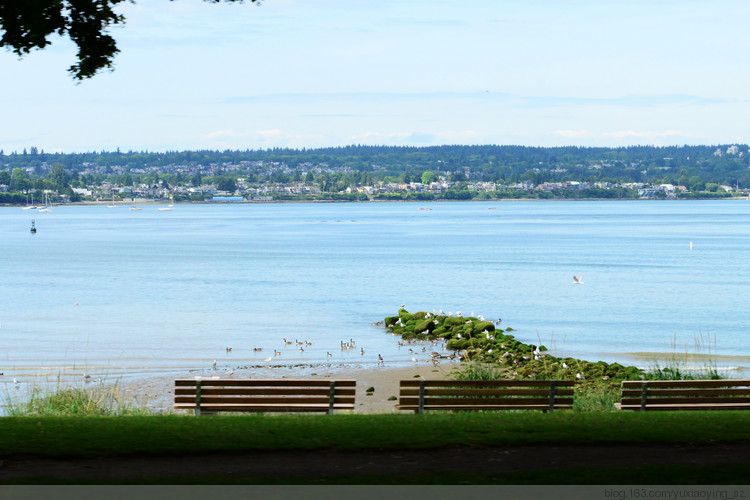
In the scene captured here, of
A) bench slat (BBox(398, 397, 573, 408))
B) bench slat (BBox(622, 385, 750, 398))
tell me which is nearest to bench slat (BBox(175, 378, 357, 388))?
bench slat (BBox(398, 397, 573, 408))

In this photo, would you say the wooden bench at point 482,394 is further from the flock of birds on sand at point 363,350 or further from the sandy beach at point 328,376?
the flock of birds on sand at point 363,350

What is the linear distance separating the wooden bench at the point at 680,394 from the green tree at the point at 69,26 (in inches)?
354

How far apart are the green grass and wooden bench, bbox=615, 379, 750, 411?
164 centimetres

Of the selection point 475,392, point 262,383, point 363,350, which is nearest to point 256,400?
point 262,383

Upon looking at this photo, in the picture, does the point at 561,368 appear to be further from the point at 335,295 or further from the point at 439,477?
the point at 335,295

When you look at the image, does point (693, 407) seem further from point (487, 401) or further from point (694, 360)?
point (694, 360)

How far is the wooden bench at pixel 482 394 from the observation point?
1393cm

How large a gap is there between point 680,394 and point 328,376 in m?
14.7

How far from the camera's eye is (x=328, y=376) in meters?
27.8

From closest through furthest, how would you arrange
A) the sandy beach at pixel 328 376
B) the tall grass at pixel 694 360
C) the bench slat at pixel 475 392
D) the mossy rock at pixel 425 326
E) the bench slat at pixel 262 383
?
1. the bench slat at pixel 475 392
2. the bench slat at pixel 262 383
3. the sandy beach at pixel 328 376
4. the tall grass at pixel 694 360
5. the mossy rock at pixel 425 326

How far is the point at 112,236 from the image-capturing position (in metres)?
131

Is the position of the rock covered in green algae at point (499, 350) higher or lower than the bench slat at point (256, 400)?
lower

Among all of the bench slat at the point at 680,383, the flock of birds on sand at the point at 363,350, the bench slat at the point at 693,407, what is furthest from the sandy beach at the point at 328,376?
the bench slat at the point at 693,407
